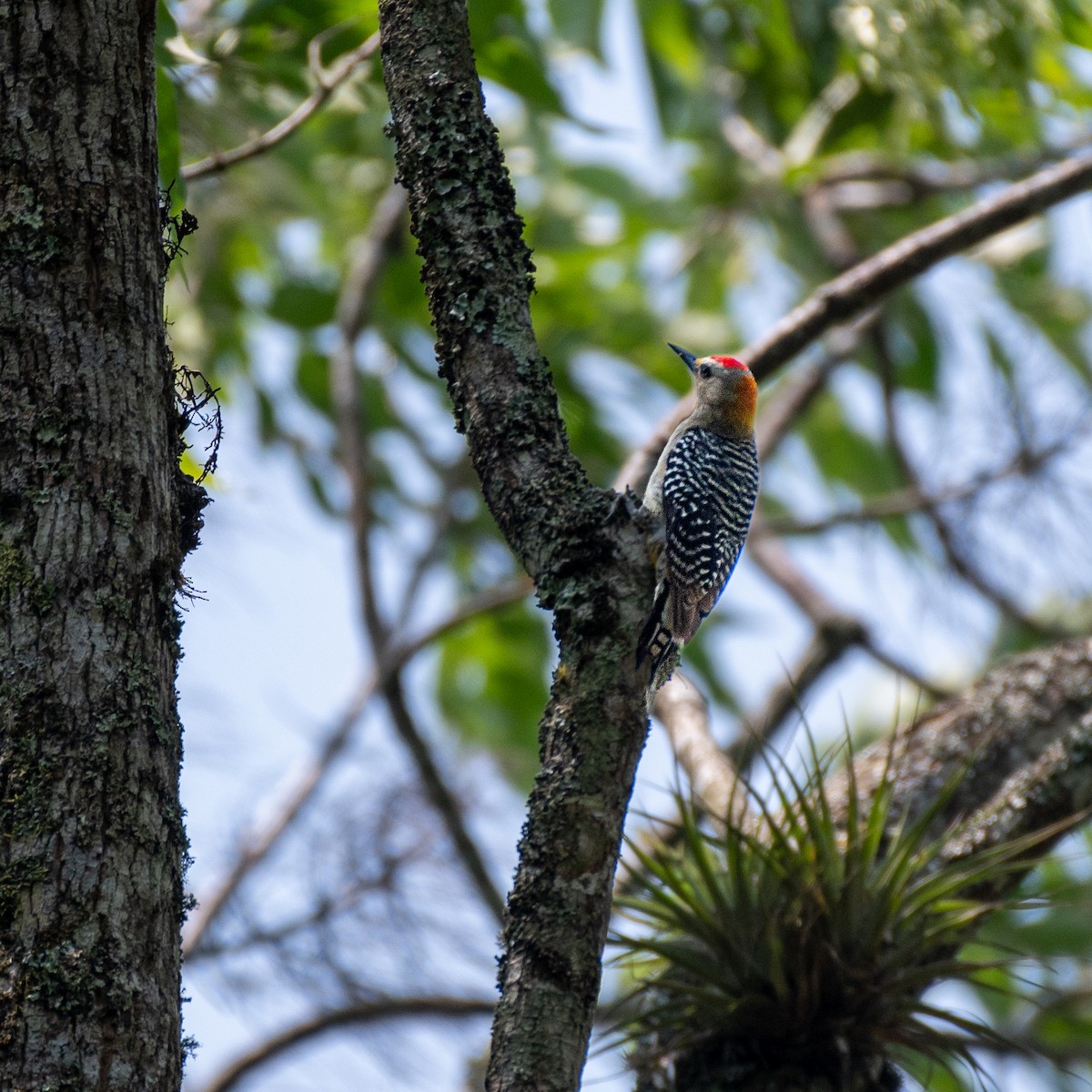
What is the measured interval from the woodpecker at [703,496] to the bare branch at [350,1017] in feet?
6.07

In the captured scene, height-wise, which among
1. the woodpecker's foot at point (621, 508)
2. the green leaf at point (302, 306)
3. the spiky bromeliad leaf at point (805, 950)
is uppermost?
the green leaf at point (302, 306)

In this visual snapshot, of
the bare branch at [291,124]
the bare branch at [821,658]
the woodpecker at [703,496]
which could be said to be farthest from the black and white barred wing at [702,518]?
the bare branch at [291,124]

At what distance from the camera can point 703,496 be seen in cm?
462

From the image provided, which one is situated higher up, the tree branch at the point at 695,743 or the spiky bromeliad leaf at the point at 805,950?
the tree branch at the point at 695,743

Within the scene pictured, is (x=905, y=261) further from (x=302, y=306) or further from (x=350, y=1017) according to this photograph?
(x=302, y=306)

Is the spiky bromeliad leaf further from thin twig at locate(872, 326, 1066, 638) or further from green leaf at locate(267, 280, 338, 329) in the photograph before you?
green leaf at locate(267, 280, 338, 329)

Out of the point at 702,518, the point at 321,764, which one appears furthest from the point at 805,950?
the point at 321,764

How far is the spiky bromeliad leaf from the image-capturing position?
347cm

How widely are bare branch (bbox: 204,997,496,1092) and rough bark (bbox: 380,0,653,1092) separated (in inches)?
132

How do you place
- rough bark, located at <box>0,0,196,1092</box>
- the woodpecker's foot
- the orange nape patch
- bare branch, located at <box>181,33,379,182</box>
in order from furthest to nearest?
the orange nape patch, bare branch, located at <box>181,33,379,182</box>, the woodpecker's foot, rough bark, located at <box>0,0,196,1092</box>

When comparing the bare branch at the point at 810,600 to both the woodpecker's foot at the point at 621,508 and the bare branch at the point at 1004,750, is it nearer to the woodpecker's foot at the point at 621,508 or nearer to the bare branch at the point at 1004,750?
the bare branch at the point at 1004,750

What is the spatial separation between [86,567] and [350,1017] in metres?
3.65

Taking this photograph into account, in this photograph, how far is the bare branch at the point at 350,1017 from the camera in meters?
5.22

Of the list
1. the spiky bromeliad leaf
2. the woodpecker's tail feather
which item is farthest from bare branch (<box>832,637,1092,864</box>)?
the woodpecker's tail feather
